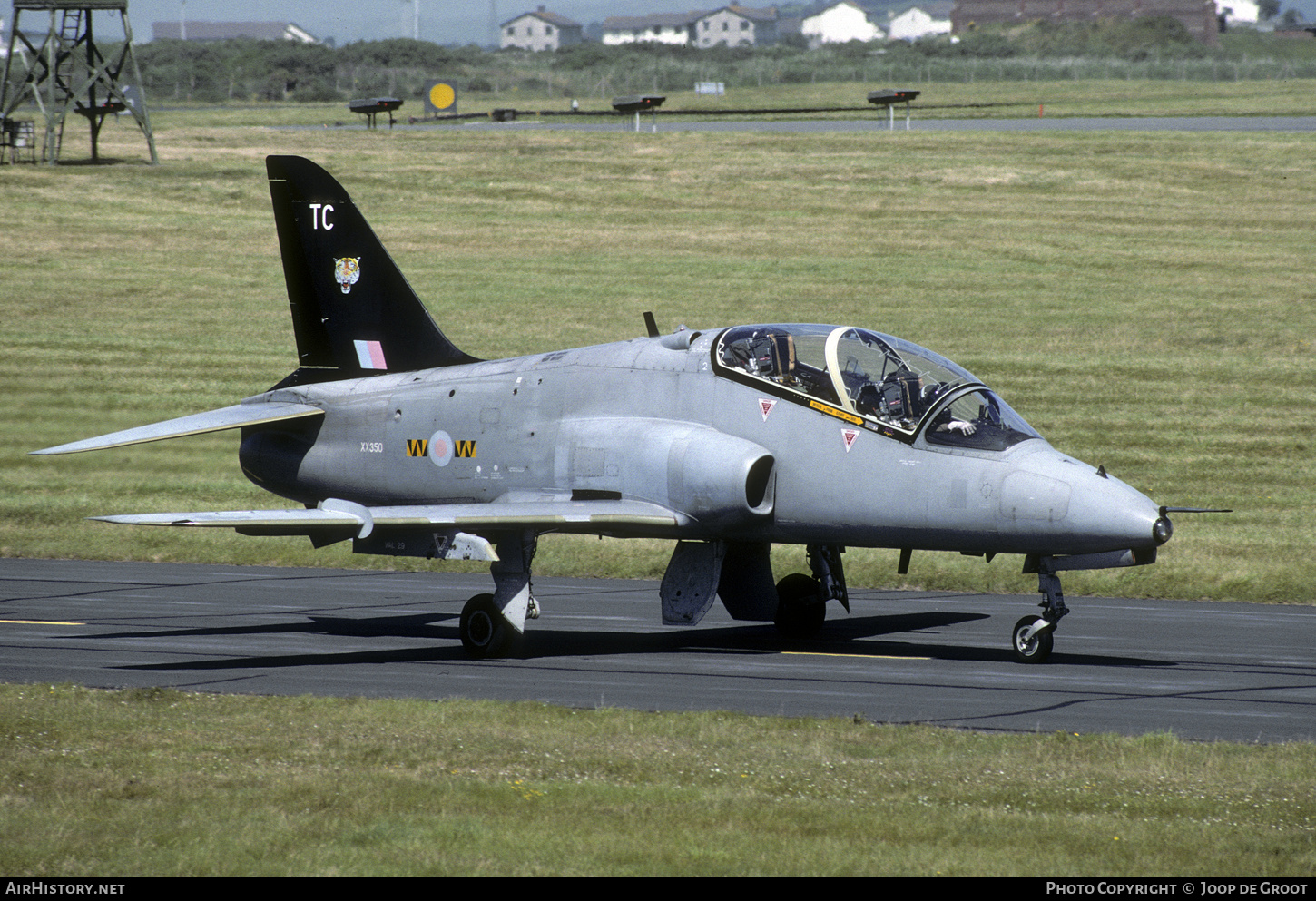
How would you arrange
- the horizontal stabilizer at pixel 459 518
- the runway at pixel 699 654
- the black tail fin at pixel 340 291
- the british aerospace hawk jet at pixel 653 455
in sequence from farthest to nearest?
the black tail fin at pixel 340 291 → the horizontal stabilizer at pixel 459 518 → the british aerospace hawk jet at pixel 653 455 → the runway at pixel 699 654

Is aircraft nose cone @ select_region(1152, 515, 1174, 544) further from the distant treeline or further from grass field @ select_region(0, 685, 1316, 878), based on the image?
the distant treeline

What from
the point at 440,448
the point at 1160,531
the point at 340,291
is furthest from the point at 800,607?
the point at 340,291

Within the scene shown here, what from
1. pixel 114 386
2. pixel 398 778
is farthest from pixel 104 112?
pixel 398 778

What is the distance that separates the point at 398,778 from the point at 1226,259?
111 feet

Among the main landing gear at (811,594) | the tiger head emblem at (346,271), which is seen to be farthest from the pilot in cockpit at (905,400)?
the tiger head emblem at (346,271)

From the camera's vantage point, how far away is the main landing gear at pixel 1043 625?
1389 centimetres

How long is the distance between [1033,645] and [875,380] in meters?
2.80

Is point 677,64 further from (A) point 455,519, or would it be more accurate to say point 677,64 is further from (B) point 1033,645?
(B) point 1033,645

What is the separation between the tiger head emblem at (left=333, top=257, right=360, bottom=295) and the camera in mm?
18234

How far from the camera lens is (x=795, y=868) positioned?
7.89 meters

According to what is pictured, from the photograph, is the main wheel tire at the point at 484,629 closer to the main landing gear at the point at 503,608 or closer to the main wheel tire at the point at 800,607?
the main landing gear at the point at 503,608

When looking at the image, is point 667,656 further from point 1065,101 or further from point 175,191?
point 1065,101

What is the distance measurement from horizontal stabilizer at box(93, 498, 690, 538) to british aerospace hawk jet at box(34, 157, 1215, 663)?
0.03 m

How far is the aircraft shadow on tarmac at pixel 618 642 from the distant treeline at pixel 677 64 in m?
59.5
